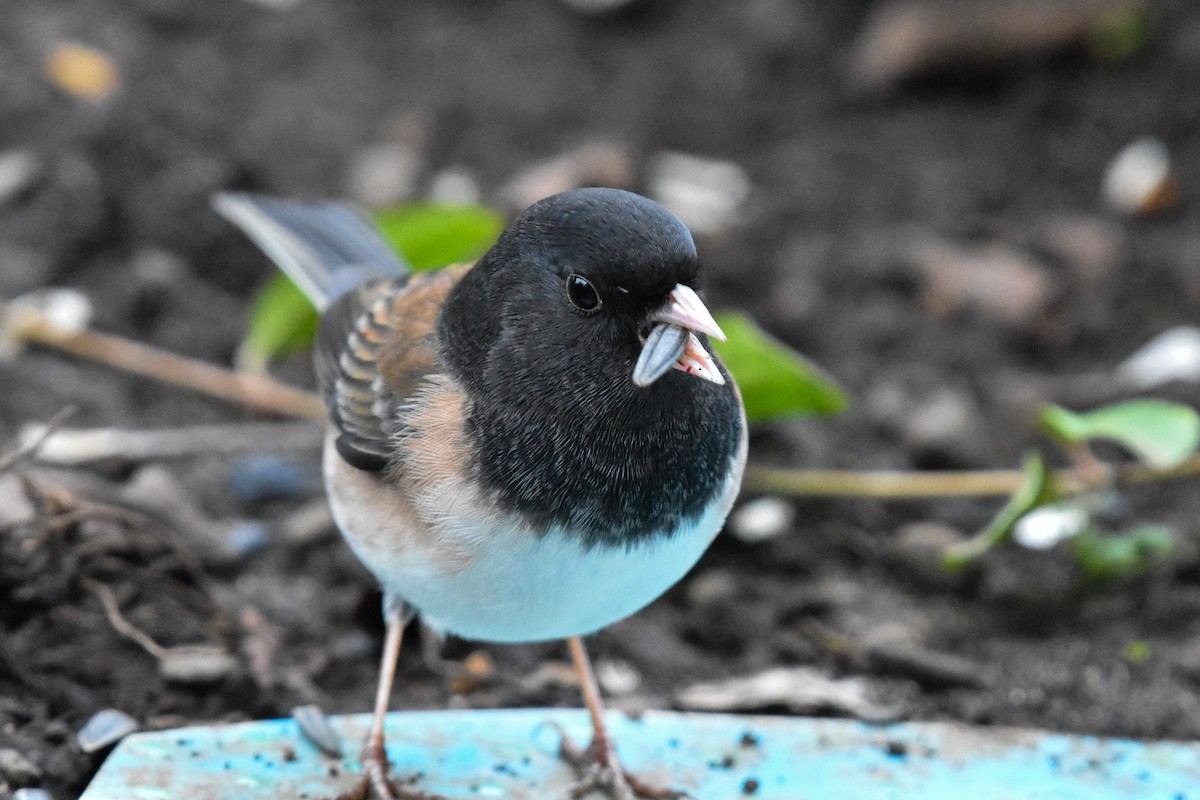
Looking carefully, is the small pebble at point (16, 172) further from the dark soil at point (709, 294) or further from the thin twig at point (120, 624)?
the thin twig at point (120, 624)

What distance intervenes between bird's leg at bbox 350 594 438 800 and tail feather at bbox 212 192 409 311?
0.78 meters

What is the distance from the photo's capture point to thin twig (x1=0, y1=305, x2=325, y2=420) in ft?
11.2

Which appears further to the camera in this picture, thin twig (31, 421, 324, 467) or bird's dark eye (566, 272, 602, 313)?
thin twig (31, 421, 324, 467)

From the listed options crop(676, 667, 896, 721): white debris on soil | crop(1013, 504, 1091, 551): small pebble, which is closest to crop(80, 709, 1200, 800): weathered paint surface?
crop(676, 667, 896, 721): white debris on soil

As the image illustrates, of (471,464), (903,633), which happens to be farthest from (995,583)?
(471,464)

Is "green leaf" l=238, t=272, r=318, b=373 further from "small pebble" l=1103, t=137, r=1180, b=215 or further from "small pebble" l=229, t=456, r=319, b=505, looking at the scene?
"small pebble" l=1103, t=137, r=1180, b=215

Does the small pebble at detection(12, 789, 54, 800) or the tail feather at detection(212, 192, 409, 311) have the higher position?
the tail feather at detection(212, 192, 409, 311)

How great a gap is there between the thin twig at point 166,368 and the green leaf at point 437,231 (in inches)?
17.8

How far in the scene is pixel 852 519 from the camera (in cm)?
325

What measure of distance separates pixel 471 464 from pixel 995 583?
1.46 meters

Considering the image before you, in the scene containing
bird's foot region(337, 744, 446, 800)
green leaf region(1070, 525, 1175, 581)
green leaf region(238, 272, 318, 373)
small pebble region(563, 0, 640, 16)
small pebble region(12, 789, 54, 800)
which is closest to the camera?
small pebble region(12, 789, 54, 800)

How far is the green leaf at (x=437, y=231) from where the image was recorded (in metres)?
3.27

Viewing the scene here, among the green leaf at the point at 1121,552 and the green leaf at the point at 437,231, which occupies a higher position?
the green leaf at the point at 437,231

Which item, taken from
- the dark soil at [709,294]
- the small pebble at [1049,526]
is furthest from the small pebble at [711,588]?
the small pebble at [1049,526]
